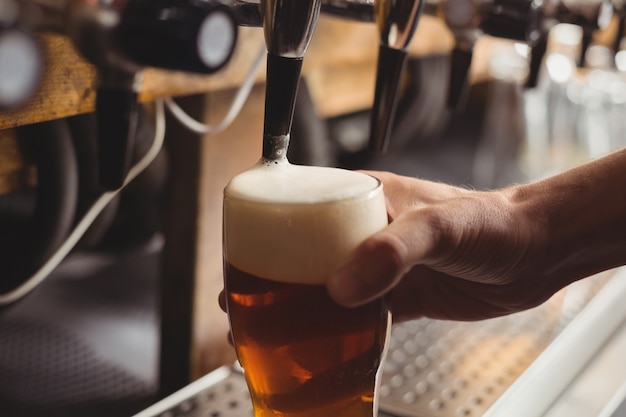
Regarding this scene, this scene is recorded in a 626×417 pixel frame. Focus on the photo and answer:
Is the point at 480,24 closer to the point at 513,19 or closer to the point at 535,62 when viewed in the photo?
the point at 513,19

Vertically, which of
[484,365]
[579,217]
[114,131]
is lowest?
[484,365]

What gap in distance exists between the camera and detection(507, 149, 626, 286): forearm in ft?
2.54

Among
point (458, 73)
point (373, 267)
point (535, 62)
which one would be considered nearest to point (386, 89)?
point (458, 73)

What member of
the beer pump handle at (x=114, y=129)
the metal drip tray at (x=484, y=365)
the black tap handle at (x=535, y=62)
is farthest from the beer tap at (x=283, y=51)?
the black tap handle at (x=535, y=62)

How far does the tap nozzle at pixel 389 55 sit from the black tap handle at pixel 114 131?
344mm

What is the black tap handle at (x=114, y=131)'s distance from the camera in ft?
1.76

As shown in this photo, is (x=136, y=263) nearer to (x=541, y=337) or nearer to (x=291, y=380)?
(x=541, y=337)

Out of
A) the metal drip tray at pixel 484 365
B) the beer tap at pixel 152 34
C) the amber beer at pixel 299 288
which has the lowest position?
the metal drip tray at pixel 484 365

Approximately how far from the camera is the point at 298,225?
0.60m

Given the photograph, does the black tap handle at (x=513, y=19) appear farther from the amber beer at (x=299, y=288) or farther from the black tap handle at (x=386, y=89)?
the amber beer at (x=299, y=288)

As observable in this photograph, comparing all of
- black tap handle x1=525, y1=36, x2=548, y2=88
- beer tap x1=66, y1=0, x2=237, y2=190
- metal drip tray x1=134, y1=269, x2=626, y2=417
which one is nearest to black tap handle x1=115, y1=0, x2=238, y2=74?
beer tap x1=66, y1=0, x2=237, y2=190

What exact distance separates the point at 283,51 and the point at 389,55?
0.83 feet

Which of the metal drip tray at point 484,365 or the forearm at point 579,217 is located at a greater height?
the forearm at point 579,217

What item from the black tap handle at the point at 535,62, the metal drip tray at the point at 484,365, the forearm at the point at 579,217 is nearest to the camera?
the forearm at the point at 579,217
